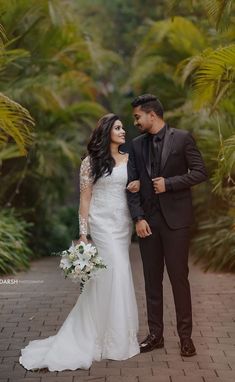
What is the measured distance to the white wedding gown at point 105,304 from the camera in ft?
18.4

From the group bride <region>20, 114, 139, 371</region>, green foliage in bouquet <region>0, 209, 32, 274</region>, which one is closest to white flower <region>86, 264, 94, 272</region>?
bride <region>20, 114, 139, 371</region>

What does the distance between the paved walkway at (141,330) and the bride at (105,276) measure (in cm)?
18

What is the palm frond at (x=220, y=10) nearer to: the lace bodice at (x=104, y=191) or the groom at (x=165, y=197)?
the groom at (x=165, y=197)

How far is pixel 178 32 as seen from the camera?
1362 cm

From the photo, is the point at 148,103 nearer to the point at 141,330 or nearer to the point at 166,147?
the point at 166,147

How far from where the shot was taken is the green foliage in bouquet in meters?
10.3

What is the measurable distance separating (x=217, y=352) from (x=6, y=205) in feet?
25.5

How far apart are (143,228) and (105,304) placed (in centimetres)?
67

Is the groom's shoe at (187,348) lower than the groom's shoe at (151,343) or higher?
higher

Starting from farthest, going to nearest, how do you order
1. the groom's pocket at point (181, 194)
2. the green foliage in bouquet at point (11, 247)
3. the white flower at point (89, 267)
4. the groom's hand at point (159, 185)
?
the green foliage in bouquet at point (11, 247) → the groom's pocket at point (181, 194) → the groom's hand at point (159, 185) → the white flower at point (89, 267)

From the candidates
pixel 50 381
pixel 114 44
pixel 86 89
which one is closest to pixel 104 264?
pixel 50 381

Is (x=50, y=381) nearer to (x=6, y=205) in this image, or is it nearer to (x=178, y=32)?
(x=6, y=205)

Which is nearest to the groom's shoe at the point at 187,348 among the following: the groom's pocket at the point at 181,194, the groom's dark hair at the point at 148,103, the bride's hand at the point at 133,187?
the groom's pocket at the point at 181,194

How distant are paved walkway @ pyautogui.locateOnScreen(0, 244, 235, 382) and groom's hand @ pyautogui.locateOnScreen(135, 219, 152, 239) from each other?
0.94 meters
